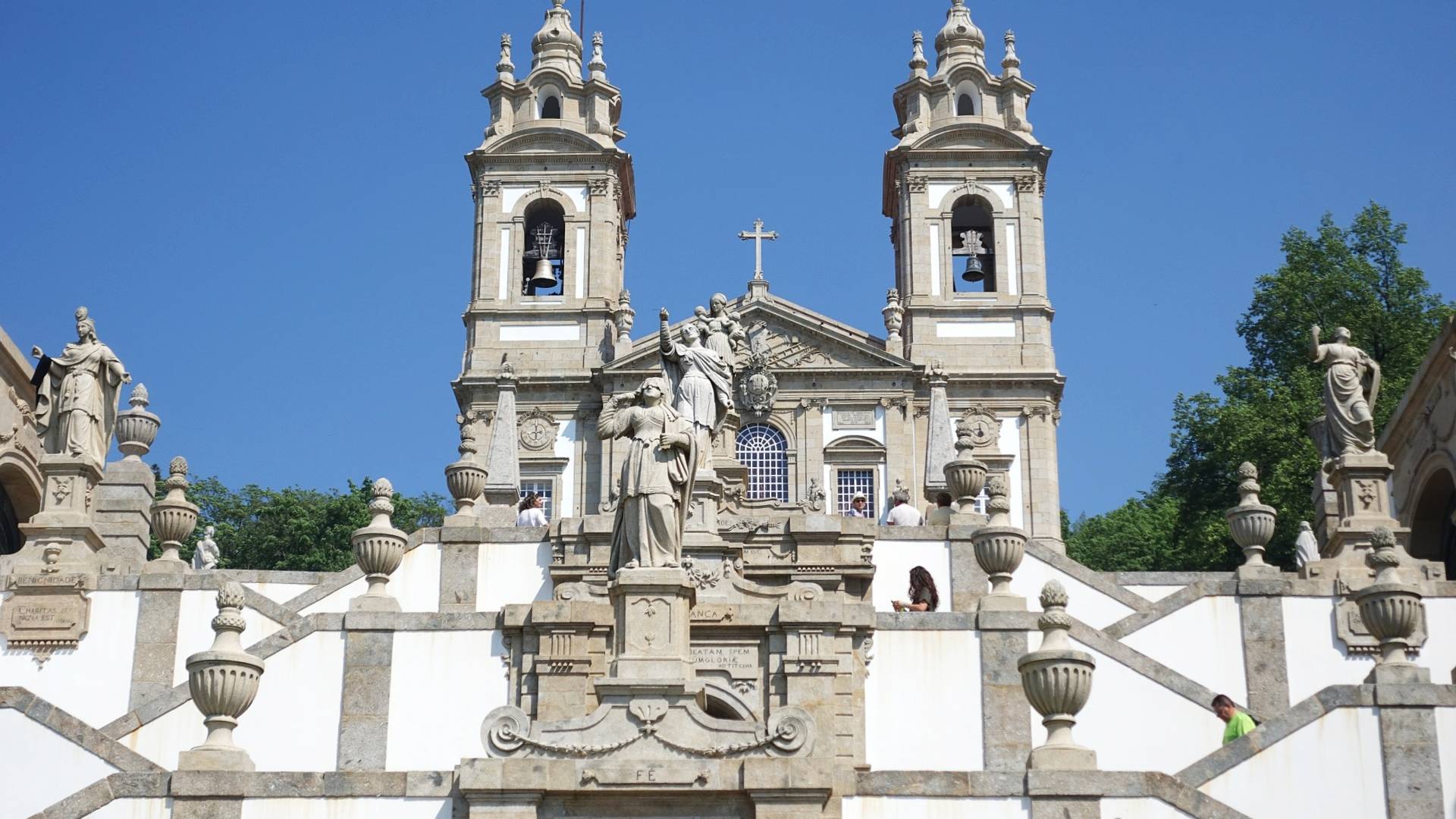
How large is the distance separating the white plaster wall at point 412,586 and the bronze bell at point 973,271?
105ft

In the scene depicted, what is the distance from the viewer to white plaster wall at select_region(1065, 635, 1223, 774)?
869 inches

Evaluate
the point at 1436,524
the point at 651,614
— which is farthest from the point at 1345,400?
the point at 651,614

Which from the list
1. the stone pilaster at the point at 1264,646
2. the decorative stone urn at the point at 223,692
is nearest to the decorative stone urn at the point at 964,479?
the stone pilaster at the point at 1264,646

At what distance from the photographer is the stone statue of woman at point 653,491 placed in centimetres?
1873

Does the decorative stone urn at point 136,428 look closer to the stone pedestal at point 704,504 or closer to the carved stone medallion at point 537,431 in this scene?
the stone pedestal at point 704,504

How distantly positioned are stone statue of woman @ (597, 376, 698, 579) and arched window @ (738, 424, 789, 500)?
3250 centimetres

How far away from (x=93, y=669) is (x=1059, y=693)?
40.9 feet

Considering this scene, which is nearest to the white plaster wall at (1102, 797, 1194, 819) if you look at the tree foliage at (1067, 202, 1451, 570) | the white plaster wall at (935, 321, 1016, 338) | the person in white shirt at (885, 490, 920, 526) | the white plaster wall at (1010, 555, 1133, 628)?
the white plaster wall at (1010, 555, 1133, 628)

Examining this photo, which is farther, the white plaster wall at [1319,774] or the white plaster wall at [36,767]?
the white plaster wall at [36,767]

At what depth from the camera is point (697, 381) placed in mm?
22375

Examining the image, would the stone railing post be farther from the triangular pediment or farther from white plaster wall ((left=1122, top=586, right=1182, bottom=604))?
the triangular pediment

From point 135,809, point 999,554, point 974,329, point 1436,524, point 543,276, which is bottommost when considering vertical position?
point 135,809

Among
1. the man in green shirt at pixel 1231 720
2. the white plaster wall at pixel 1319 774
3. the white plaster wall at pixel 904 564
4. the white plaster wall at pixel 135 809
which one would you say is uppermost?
the white plaster wall at pixel 904 564

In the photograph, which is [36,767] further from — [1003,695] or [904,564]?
[904,564]
